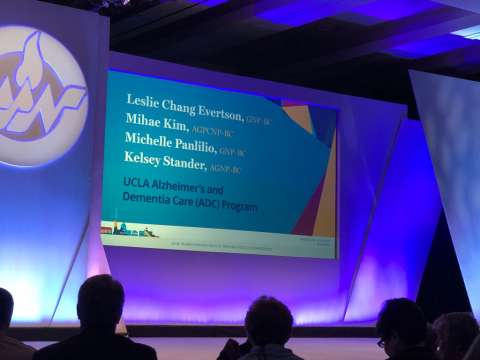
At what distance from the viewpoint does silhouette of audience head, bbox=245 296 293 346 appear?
2.15 metres

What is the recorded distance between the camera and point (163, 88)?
821 cm

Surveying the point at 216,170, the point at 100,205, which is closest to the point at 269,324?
the point at 100,205

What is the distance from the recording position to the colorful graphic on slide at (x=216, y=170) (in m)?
7.94

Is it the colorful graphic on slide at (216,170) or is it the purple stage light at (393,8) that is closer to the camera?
the colorful graphic on slide at (216,170)

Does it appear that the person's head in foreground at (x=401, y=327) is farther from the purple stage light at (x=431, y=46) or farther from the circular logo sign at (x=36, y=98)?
the purple stage light at (x=431, y=46)

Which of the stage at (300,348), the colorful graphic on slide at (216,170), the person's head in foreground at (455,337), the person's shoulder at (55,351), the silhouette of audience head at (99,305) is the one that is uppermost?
the colorful graphic on slide at (216,170)

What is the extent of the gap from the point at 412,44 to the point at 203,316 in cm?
409

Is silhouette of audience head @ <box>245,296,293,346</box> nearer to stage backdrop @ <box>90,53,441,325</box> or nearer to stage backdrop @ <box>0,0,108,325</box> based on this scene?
stage backdrop @ <box>0,0,108,325</box>

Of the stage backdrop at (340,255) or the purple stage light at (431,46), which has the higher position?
the purple stage light at (431,46)

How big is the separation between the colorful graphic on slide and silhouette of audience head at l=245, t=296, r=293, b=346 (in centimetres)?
575

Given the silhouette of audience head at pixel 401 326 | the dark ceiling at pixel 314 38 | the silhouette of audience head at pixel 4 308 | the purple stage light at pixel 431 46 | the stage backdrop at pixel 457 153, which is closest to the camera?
the silhouette of audience head at pixel 401 326

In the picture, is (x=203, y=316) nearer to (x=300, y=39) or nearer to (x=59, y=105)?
(x=59, y=105)

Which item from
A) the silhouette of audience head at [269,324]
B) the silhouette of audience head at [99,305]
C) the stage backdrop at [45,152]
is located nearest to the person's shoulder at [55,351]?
the silhouette of audience head at [99,305]

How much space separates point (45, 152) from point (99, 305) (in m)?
4.85
